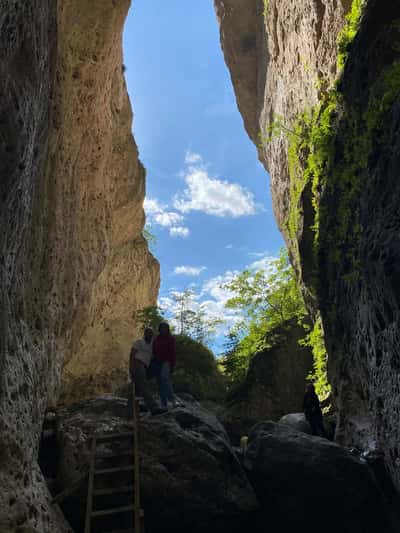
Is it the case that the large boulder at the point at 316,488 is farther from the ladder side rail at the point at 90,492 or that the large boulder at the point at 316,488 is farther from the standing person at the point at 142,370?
the ladder side rail at the point at 90,492

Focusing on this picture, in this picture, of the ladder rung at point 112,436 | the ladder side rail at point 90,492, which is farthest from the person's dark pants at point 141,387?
the ladder side rail at point 90,492

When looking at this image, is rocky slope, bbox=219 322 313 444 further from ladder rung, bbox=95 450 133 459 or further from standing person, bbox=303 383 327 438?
ladder rung, bbox=95 450 133 459

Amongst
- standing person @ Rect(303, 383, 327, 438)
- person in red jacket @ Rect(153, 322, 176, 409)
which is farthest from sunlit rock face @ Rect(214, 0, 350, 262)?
person in red jacket @ Rect(153, 322, 176, 409)

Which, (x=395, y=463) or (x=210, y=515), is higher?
(x=395, y=463)

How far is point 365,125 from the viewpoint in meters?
8.57

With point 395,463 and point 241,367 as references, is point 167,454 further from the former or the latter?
point 241,367

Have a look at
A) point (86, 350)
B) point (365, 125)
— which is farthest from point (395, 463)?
point (86, 350)

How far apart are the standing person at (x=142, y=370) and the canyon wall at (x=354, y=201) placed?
154 inches

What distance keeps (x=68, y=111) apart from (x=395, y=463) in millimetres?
10531

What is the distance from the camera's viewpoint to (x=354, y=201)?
8812 millimetres

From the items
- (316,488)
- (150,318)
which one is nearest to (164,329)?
(316,488)

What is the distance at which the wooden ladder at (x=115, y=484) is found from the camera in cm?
645

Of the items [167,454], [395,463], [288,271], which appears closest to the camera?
[395,463]

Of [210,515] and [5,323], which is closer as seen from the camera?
[5,323]
